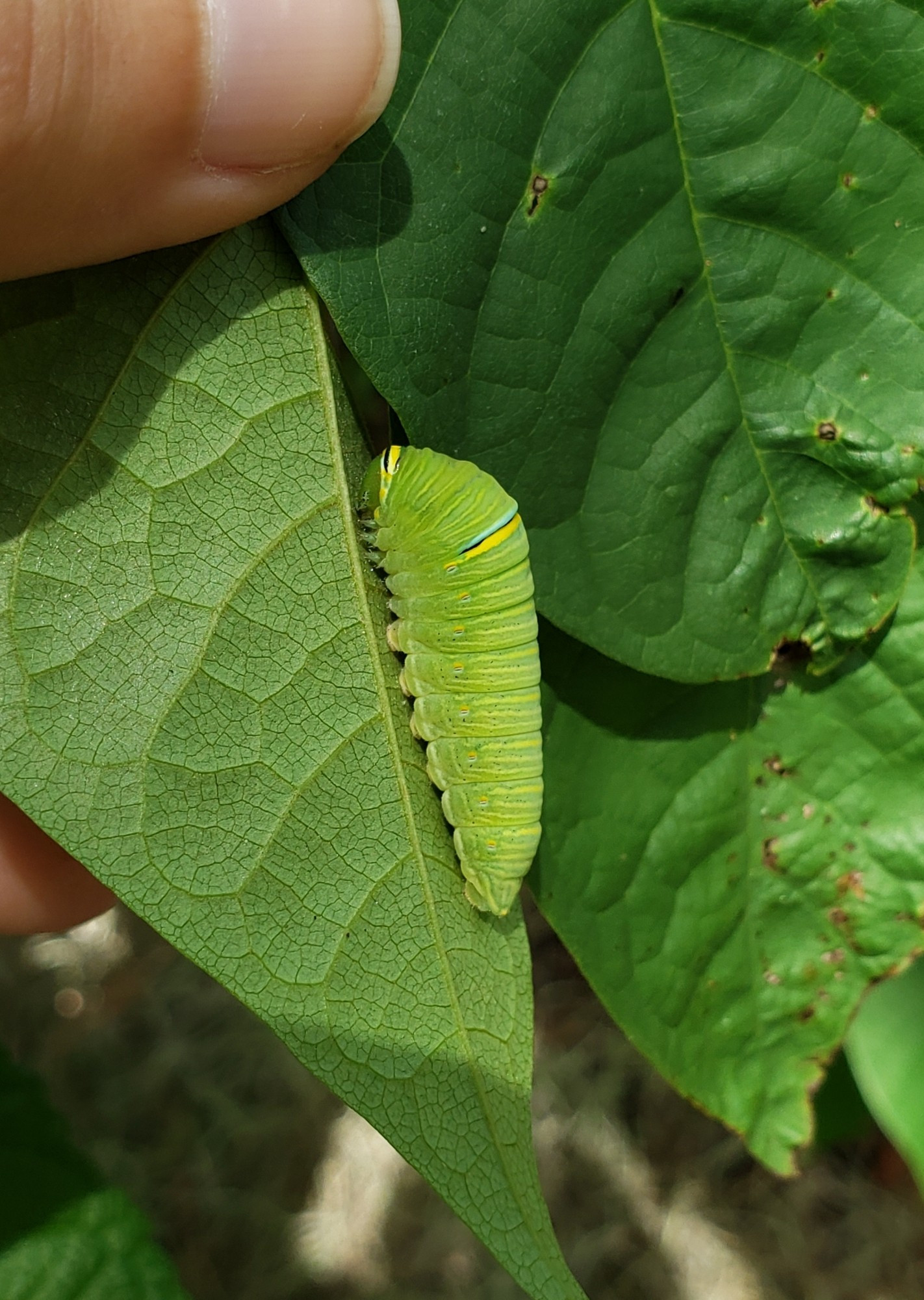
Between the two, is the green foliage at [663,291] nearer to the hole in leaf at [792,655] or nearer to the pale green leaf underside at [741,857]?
the hole in leaf at [792,655]

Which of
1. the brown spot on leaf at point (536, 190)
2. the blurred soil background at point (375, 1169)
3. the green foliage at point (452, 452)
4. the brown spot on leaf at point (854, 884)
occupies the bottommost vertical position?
the blurred soil background at point (375, 1169)

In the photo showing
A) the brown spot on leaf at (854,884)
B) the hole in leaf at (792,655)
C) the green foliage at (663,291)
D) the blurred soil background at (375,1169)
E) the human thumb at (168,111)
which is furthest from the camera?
the blurred soil background at (375,1169)

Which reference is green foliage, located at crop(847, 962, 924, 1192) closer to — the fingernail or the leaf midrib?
the leaf midrib

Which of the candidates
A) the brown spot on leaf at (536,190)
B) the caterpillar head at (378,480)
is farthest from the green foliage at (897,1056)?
the brown spot on leaf at (536,190)

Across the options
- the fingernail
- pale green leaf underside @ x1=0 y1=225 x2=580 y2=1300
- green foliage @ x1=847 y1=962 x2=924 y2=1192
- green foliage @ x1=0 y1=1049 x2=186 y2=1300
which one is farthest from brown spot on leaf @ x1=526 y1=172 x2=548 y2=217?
green foliage @ x1=0 y1=1049 x2=186 y2=1300

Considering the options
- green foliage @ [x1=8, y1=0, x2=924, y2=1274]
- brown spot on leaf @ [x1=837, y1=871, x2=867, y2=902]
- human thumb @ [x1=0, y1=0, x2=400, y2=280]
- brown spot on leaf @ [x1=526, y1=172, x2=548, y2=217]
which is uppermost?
human thumb @ [x1=0, y1=0, x2=400, y2=280]

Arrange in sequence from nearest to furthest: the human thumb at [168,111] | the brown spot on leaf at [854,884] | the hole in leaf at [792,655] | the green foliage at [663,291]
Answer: the human thumb at [168,111] < the green foliage at [663,291] < the hole in leaf at [792,655] < the brown spot on leaf at [854,884]

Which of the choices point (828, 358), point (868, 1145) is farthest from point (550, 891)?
point (868, 1145)

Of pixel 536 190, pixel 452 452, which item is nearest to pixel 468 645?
pixel 452 452
